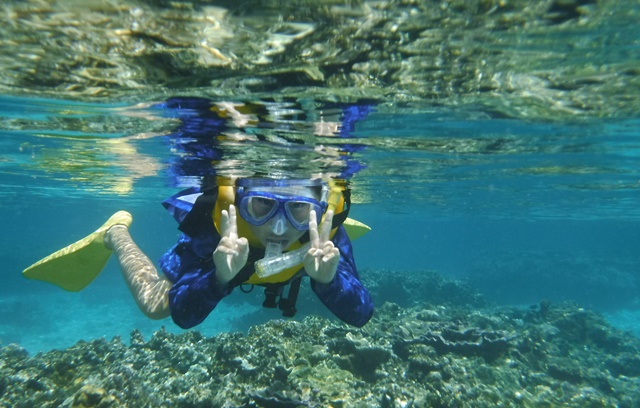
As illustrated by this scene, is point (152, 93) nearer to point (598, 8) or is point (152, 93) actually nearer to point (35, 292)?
point (598, 8)

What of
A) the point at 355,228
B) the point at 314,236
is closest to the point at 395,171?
the point at 355,228

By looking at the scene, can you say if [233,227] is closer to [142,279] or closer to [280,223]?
[280,223]

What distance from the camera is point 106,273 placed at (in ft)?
145

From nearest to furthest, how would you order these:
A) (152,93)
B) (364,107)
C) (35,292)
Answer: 1. (152,93)
2. (364,107)
3. (35,292)

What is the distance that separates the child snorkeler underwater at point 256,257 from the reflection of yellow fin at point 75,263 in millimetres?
2052

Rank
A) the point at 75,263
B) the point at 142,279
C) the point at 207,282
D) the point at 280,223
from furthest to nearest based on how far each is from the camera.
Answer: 1. the point at 75,263
2. the point at 142,279
3. the point at 280,223
4. the point at 207,282

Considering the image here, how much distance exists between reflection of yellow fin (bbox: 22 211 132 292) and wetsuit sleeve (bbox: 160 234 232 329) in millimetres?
3622

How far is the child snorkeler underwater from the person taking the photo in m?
5.10

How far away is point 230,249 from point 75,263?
6.42 meters

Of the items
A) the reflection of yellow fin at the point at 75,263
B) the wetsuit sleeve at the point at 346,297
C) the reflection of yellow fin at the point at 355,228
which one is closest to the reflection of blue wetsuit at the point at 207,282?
the wetsuit sleeve at the point at 346,297

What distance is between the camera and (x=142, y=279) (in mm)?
7215

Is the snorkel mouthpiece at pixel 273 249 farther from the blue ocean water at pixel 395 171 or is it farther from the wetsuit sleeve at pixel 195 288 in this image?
the blue ocean water at pixel 395 171

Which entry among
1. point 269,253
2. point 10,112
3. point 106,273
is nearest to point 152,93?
point 269,253

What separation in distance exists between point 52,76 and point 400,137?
796 centimetres
